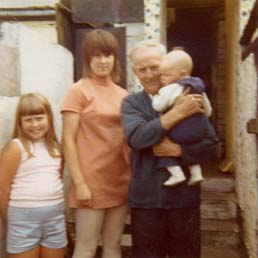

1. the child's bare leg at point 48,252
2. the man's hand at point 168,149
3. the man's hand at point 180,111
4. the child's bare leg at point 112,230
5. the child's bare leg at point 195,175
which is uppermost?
the man's hand at point 180,111

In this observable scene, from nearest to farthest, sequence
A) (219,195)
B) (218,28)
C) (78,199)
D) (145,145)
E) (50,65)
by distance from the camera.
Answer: (145,145)
(78,199)
(50,65)
(219,195)
(218,28)

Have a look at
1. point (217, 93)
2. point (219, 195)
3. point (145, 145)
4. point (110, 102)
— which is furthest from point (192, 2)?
point (145, 145)

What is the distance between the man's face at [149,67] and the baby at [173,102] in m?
0.05

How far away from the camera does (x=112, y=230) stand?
2.78 meters

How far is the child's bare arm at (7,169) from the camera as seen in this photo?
2689 millimetres

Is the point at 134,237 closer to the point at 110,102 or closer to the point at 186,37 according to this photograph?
the point at 110,102

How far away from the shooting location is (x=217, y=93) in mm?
8047

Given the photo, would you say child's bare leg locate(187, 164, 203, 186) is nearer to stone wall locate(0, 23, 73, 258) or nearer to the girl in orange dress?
the girl in orange dress

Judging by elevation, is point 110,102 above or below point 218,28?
below

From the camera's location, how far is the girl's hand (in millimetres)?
2623

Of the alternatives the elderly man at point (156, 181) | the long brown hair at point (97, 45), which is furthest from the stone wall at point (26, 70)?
the elderly man at point (156, 181)

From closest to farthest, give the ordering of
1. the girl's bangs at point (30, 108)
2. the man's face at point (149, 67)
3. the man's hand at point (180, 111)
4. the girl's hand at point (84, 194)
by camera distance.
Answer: the man's hand at point (180, 111), the man's face at point (149, 67), the girl's hand at point (84, 194), the girl's bangs at point (30, 108)

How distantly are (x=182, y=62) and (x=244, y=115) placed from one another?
222 centimetres

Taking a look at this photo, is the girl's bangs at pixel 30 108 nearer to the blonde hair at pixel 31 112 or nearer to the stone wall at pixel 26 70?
the blonde hair at pixel 31 112
